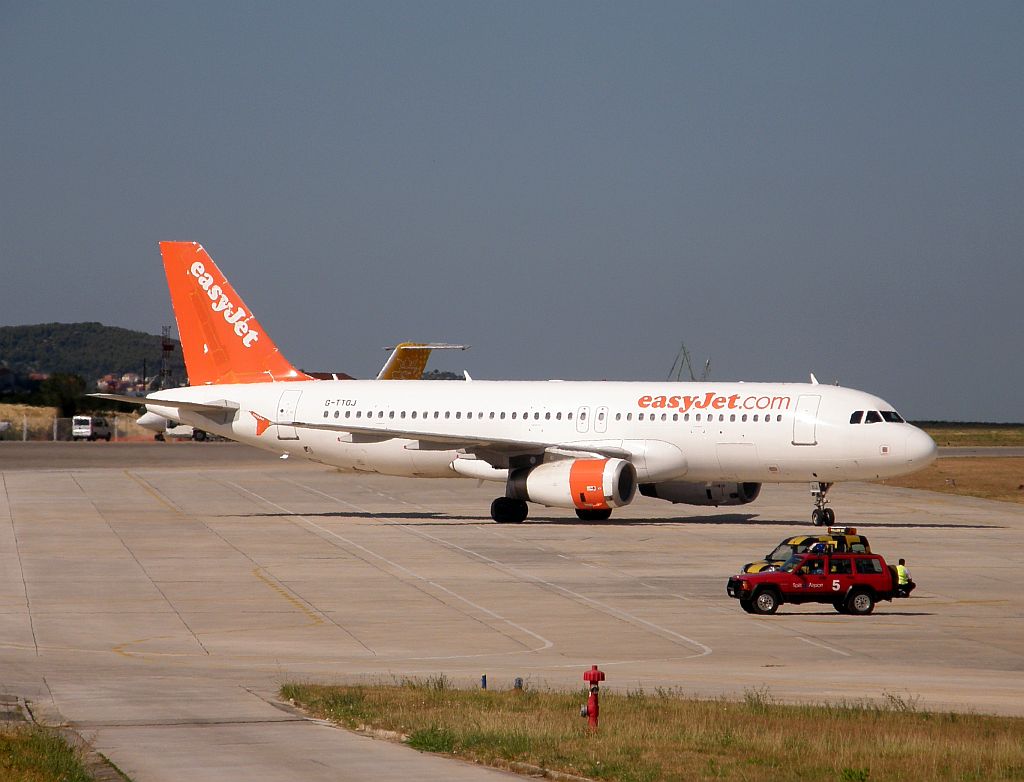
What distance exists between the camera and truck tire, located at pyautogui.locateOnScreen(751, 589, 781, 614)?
99.0ft

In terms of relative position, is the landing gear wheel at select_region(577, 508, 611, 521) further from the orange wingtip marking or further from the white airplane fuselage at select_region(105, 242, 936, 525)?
the orange wingtip marking

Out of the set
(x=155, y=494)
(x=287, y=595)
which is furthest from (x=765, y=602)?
(x=155, y=494)

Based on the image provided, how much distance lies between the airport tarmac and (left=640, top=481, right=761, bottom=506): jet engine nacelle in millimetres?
897

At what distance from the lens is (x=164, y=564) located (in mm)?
37781

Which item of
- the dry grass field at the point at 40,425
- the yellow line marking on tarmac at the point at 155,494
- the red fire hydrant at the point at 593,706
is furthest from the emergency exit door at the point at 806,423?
the dry grass field at the point at 40,425

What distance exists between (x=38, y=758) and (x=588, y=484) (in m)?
32.3

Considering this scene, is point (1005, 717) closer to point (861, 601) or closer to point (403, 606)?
point (861, 601)

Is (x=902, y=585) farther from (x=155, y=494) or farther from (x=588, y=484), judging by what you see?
(x=155, y=494)

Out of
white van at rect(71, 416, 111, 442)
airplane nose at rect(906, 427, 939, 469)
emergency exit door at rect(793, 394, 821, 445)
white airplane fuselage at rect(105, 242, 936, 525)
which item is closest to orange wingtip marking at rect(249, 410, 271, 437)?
white airplane fuselage at rect(105, 242, 936, 525)

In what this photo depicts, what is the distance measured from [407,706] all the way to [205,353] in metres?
39.0

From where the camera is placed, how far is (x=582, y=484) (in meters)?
47.4

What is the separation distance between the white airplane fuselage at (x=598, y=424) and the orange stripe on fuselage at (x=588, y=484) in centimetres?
227

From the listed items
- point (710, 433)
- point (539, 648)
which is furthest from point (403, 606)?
point (710, 433)

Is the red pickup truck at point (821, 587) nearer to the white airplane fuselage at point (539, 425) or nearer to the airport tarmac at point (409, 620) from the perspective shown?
the airport tarmac at point (409, 620)
